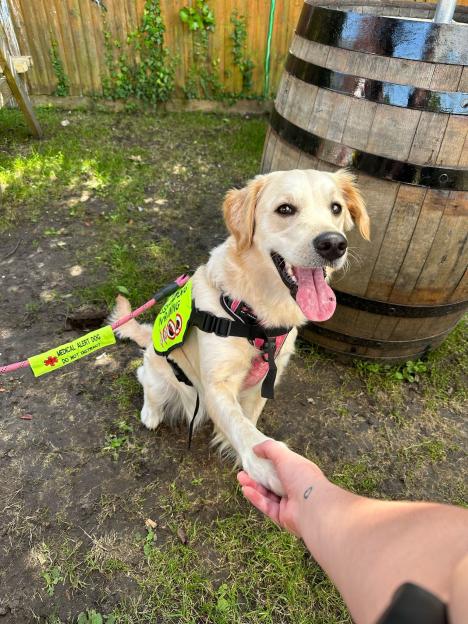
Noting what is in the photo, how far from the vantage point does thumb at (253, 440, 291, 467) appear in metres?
1.38

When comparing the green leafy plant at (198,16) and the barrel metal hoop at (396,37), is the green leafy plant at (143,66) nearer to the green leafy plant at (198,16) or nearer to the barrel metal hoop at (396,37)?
the green leafy plant at (198,16)

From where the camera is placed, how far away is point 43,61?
261 inches

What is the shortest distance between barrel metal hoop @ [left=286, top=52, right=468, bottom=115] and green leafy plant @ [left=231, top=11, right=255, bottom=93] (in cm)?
509

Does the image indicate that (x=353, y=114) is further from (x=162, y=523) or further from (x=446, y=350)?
(x=162, y=523)

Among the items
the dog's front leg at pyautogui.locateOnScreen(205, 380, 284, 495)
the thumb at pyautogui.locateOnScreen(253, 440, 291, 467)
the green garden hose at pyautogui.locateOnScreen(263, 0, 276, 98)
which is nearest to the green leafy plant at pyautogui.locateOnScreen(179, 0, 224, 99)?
the green garden hose at pyautogui.locateOnScreen(263, 0, 276, 98)

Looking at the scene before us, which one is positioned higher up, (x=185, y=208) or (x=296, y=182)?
(x=296, y=182)

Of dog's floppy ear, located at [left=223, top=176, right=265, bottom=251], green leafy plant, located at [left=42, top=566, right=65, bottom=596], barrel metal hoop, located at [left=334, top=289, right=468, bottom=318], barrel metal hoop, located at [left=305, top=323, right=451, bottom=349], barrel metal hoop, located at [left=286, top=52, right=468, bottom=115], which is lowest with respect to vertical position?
green leafy plant, located at [left=42, top=566, right=65, bottom=596]

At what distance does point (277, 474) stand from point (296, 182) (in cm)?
138

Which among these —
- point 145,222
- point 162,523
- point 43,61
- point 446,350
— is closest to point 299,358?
point 446,350

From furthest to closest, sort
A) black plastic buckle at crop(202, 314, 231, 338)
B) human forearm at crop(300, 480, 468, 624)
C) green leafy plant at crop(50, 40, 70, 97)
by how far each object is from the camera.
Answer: green leafy plant at crop(50, 40, 70, 97)
black plastic buckle at crop(202, 314, 231, 338)
human forearm at crop(300, 480, 468, 624)

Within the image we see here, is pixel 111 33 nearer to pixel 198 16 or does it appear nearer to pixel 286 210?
pixel 198 16

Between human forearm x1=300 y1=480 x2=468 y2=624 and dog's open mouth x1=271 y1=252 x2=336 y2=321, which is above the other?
human forearm x1=300 y1=480 x2=468 y2=624

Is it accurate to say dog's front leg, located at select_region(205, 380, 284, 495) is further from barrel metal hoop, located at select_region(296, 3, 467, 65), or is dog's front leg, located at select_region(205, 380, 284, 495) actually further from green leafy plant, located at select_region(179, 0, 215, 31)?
green leafy plant, located at select_region(179, 0, 215, 31)

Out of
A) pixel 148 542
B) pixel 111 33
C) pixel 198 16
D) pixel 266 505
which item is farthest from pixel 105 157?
pixel 266 505
